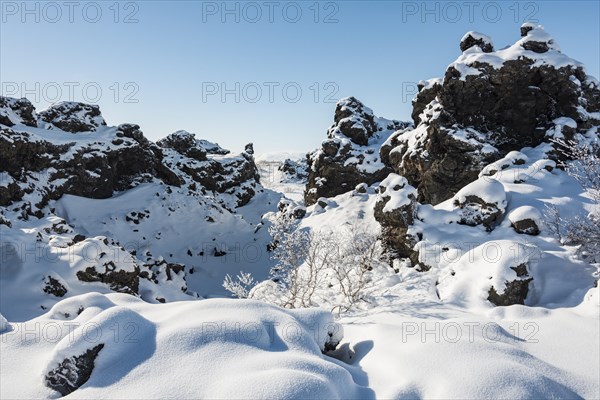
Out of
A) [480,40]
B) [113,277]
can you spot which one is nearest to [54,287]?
[113,277]

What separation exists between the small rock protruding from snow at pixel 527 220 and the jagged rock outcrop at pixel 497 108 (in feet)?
25.5

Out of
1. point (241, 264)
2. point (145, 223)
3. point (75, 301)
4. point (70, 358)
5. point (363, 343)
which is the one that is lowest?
point (241, 264)

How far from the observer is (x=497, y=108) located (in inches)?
1159

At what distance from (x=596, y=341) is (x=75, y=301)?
614 inches

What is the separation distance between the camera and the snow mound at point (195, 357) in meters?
6.55

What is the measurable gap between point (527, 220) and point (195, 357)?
761 inches

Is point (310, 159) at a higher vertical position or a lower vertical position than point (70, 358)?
lower

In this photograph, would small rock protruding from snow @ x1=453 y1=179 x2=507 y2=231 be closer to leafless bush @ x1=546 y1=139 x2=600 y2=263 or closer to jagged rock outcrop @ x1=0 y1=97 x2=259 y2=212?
leafless bush @ x1=546 y1=139 x2=600 y2=263

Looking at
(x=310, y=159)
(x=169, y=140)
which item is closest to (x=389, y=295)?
(x=310, y=159)

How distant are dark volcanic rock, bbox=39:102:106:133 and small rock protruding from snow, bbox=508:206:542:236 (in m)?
45.0

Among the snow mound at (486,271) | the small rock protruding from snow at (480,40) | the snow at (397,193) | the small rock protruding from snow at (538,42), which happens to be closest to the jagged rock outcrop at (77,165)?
the snow at (397,193)

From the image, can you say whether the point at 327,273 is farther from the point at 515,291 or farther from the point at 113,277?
the point at 113,277

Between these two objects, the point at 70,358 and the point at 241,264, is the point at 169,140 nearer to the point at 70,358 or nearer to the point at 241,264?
the point at 241,264

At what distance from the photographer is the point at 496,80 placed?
28844mm
